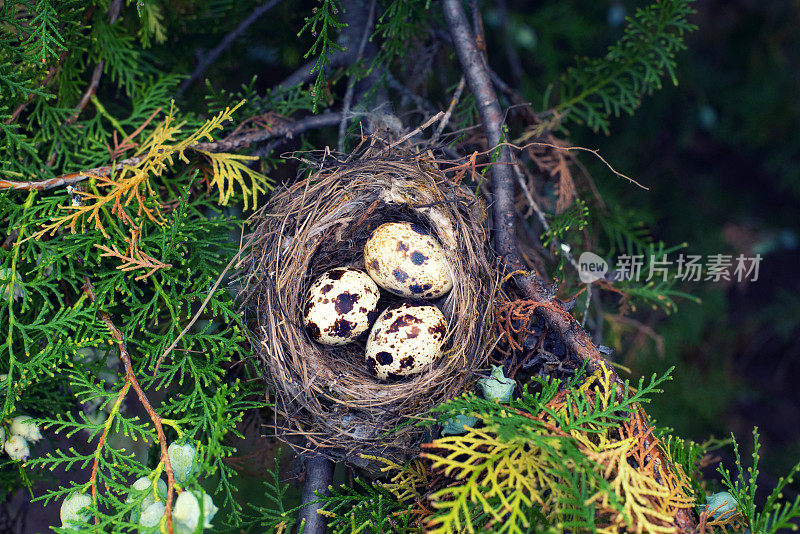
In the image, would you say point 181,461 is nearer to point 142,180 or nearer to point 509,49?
point 142,180

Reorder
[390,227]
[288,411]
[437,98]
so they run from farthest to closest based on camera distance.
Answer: [437,98]
[390,227]
[288,411]

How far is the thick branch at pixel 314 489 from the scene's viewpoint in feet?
5.65

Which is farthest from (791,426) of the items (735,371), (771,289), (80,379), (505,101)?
(80,379)

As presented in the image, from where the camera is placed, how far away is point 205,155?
1854 millimetres

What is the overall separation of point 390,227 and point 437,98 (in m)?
1.02

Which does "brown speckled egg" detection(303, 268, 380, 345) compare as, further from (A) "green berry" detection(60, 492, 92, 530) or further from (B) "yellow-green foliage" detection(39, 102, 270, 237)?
(A) "green berry" detection(60, 492, 92, 530)

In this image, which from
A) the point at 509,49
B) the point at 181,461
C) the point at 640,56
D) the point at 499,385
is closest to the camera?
the point at 181,461

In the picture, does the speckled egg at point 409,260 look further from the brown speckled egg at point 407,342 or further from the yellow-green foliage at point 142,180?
Result: the yellow-green foliage at point 142,180

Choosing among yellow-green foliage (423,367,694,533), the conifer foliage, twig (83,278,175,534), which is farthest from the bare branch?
yellow-green foliage (423,367,694,533)

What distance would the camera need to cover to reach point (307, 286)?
2102mm

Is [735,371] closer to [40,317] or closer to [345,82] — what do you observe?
[345,82]

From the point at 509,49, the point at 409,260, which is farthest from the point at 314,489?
the point at 509,49

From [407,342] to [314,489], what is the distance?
61 centimetres

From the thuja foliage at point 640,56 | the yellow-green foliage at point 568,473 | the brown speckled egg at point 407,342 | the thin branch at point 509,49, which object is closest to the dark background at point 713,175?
the thin branch at point 509,49
